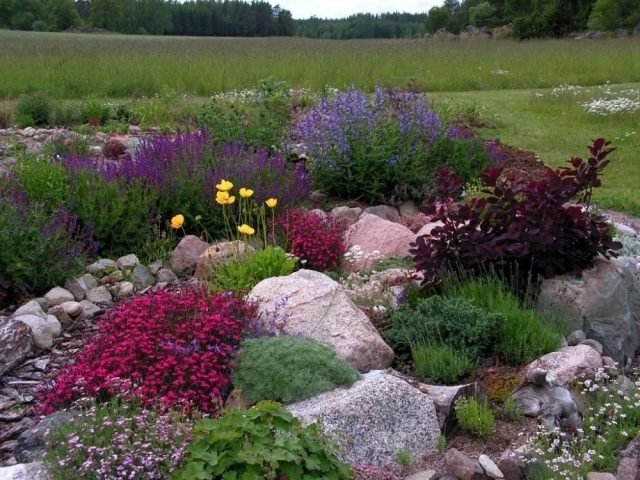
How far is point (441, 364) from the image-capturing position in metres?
4.45

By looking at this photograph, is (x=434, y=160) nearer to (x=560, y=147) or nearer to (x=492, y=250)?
(x=492, y=250)

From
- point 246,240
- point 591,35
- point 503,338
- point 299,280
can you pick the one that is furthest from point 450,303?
point 591,35

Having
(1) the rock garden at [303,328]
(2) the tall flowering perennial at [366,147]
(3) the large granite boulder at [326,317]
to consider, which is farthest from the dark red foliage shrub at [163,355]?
(2) the tall flowering perennial at [366,147]

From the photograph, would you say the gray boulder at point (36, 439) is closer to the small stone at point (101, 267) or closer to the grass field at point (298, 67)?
the small stone at point (101, 267)

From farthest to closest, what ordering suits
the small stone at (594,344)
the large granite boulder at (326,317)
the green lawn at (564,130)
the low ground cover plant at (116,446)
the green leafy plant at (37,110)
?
the green leafy plant at (37,110) → the green lawn at (564,130) → the small stone at (594,344) → the large granite boulder at (326,317) → the low ground cover plant at (116,446)

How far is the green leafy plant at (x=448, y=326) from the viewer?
182 inches

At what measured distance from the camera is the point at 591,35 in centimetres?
4456

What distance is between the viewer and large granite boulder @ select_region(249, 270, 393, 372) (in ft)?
14.5

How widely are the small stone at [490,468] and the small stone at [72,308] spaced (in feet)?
9.83

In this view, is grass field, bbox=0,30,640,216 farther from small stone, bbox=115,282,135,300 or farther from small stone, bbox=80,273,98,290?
small stone, bbox=80,273,98,290

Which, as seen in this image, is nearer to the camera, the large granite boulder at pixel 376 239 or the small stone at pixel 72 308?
the small stone at pixel 72 308

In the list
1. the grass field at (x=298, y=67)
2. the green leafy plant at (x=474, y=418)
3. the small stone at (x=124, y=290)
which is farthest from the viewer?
the grass field at (x=298, y=67)

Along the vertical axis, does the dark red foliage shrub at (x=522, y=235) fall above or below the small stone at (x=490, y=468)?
above

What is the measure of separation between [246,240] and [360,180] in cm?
243
